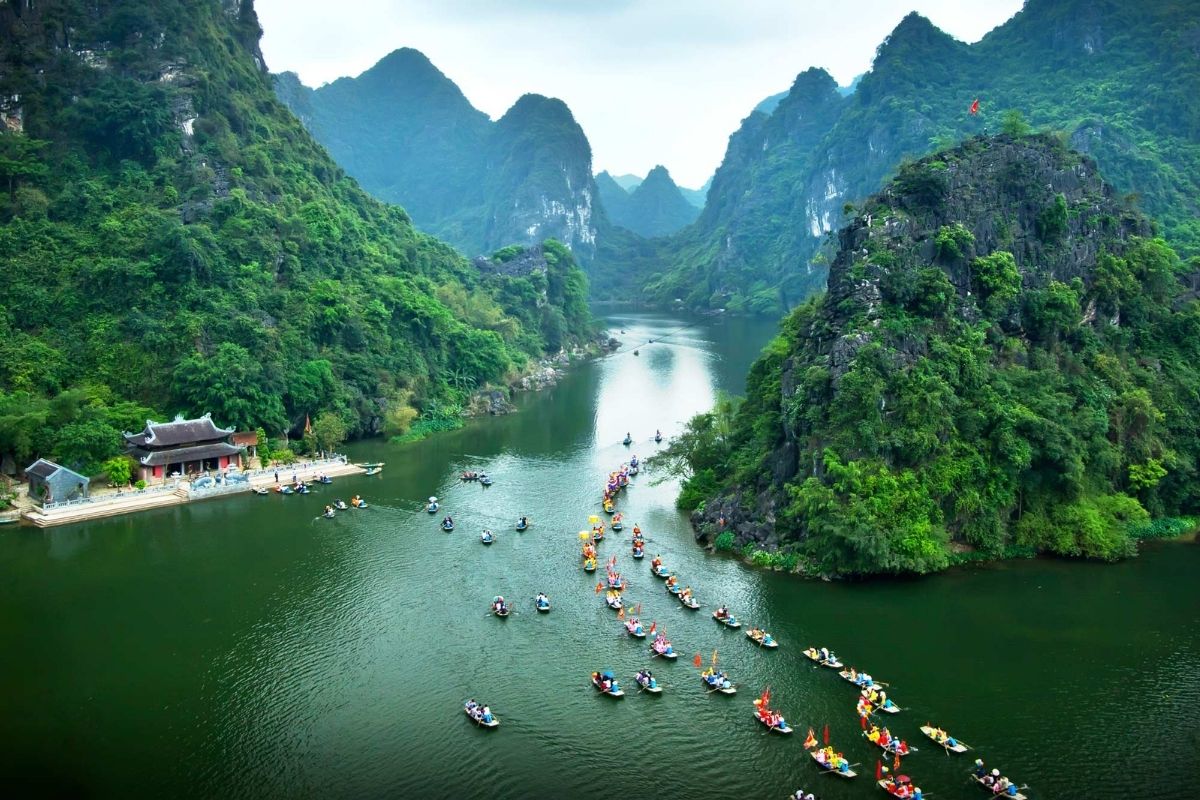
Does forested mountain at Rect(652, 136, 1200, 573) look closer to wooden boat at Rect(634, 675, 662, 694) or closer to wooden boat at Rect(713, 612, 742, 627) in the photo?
wooden boat at Rect(713, 612, 742, 627)

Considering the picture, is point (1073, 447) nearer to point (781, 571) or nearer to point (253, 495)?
point (781, 571)

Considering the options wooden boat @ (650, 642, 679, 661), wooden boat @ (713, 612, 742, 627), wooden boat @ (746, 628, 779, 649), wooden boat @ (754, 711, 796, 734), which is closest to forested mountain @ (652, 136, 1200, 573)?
wooden boat @ (713, 612, 742, 627)

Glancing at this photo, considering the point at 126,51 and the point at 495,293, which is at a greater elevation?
the point at 126,51

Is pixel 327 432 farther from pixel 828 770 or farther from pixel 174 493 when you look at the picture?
pixel 828 770

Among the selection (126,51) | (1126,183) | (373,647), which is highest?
(126,51)

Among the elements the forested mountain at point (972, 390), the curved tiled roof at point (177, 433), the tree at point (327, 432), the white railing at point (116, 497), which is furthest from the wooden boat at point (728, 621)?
the tree at point (327, 432)

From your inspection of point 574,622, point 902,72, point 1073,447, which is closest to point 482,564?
point 574,622
